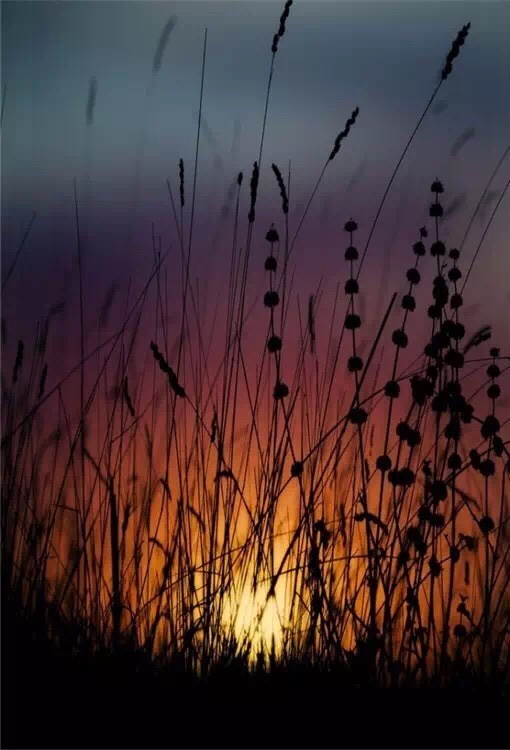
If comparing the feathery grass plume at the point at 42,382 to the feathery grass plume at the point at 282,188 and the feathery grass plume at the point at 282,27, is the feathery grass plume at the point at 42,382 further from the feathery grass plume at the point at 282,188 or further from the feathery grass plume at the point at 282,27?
the feathery grass plume at the point at 282,27

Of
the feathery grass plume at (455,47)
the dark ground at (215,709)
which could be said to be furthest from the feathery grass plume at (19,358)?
the feathery grass plume at (455,47)

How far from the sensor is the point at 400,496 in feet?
6.91

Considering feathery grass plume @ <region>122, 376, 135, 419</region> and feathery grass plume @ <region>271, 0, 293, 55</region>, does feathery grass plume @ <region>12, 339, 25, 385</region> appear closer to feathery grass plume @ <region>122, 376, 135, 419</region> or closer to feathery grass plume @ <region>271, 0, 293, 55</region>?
feathery grass plume @ <region>122, 376, 135, 419</region>

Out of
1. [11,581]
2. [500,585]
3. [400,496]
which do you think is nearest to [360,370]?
[400,496]

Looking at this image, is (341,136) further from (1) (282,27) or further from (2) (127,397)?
(2) (127,397)

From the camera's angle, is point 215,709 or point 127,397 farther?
point 127,397

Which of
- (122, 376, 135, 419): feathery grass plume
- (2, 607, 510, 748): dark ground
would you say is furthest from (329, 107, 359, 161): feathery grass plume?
(2, 607, 510, 748): dark ground

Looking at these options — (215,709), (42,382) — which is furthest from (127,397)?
(215,709)

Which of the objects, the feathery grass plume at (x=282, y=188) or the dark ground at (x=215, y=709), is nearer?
the dark ground at (x=215, y=709)

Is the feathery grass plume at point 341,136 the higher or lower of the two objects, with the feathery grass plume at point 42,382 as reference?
higher

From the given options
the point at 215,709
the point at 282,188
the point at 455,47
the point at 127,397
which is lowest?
the point at 215,709

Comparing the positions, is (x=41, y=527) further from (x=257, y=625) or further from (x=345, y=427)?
(x=345, y=427)

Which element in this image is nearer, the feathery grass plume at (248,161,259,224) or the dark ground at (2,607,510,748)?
the dark ground at (2,607,510,748)

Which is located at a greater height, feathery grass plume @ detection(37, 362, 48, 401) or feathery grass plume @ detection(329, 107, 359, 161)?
feathery grass plume @ detection(329, 107, 359, 161)
